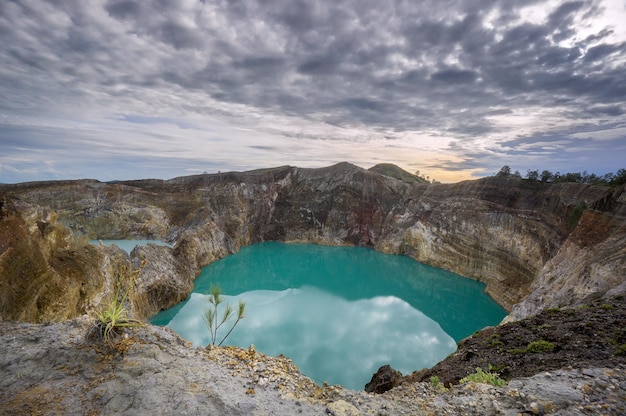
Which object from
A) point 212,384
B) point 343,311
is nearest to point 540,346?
point 212,384

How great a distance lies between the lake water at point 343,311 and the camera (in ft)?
51.6

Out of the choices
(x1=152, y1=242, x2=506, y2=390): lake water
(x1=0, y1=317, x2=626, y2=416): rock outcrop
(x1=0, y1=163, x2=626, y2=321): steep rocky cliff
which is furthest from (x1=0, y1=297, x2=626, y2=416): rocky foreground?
(x1=152, y1=242, x2=506, y2=390): lake water

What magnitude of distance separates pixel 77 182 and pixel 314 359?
37.7m

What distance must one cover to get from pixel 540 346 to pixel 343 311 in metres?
15.0

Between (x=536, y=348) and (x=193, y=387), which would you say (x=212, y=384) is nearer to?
(x=193, y=387)

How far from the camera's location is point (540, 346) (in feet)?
27.2

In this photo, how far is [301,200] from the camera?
157 ft

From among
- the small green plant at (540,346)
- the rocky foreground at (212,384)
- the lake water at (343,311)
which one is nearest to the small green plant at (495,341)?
the small green plant at (540,346)

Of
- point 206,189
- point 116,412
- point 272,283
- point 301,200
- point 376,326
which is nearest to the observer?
point 116,412

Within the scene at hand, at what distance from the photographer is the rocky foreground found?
14.1 ft

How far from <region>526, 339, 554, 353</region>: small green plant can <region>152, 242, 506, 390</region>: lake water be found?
7.44 m

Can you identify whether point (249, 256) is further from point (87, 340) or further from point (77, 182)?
point (87, 340)

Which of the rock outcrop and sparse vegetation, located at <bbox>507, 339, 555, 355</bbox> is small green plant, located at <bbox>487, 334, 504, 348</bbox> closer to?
sparse vegetation, located at <bbox>507, 339, 555, 355</bbox>

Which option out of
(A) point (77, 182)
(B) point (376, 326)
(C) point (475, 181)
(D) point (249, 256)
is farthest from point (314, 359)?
(A) point (77, 182)
